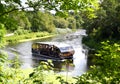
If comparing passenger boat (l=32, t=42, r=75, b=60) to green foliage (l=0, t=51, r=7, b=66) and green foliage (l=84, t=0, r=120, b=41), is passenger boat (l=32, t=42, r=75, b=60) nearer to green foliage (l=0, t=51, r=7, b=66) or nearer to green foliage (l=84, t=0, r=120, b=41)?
green foliage (l=84, t=0, r=120, b=41)

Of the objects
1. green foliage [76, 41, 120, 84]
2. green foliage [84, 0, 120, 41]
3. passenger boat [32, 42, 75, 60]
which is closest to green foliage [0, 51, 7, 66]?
green foliage [76, 41, 120, 84]

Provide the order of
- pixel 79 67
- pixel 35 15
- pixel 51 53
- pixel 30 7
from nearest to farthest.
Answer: pixel 30 7 → pixel 35 15 → pixel 79 67 → pixel 51 53

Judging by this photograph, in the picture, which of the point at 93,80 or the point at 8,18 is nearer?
the point at 8,18

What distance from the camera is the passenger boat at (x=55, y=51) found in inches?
1208

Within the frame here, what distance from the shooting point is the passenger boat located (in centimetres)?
3070

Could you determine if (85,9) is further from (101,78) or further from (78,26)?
(78,26)

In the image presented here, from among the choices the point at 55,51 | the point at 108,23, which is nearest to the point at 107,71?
the point at 55,51

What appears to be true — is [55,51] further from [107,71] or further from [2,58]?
[2,58]

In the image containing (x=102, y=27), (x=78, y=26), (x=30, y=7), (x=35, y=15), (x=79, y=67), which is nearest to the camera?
(x=30, y=7)

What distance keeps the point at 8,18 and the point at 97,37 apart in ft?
126

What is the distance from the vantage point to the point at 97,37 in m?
41.8

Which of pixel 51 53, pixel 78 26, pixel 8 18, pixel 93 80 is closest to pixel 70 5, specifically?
pixel 8 18

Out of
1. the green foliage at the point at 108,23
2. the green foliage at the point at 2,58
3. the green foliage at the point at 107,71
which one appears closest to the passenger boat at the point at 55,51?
the green foliage at the point at 108,23

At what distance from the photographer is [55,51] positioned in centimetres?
3125
